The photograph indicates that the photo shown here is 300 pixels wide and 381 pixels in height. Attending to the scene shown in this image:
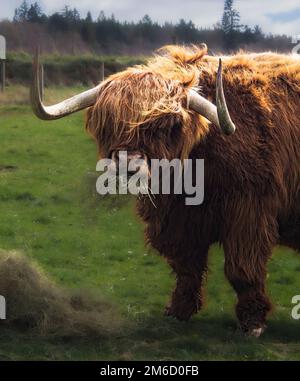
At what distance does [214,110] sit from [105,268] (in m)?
3.23

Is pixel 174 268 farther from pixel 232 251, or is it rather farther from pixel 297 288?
pixel 297 288

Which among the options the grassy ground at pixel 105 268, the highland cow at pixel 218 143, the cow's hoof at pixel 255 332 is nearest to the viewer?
the highland cow at pixel 218 143

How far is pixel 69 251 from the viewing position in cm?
889

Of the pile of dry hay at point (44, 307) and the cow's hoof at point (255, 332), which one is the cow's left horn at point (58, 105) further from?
the cow's hoof at point (255, 332)

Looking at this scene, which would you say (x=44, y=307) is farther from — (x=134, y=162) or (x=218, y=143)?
(x=218, y=143)

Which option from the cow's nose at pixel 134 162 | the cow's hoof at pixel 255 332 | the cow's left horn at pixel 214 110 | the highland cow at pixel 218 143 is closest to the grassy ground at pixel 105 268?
the cow's hoof at pixel 255 332

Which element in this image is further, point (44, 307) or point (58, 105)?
point (44, 307)

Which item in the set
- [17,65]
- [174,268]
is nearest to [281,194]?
[174,268]

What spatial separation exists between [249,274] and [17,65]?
1614 centimetres

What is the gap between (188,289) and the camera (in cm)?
640

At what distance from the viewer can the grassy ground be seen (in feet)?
18.2

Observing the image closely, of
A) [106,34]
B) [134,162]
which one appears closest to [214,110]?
[134,162]

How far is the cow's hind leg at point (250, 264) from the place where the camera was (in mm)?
5770

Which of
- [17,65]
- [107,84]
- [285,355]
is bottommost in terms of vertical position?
[285,355]
